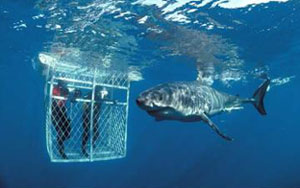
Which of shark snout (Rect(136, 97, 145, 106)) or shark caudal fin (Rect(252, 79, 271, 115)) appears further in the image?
shark caudal fin (Rect(252, 79, 271, 115))

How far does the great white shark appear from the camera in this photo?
21.5 ft

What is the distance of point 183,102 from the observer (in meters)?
7.71

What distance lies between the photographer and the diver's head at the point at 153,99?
6.24 metres

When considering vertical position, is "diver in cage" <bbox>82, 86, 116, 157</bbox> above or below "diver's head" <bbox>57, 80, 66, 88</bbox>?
below

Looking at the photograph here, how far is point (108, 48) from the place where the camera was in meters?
17.2

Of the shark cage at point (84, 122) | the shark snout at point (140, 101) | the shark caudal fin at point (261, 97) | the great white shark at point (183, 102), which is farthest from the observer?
the shark caudal fin at point (261, 97)

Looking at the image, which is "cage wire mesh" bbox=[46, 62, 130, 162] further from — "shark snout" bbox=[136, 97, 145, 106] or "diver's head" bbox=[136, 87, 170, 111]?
"shark snout" bbox=[136, 97, 145, 106]

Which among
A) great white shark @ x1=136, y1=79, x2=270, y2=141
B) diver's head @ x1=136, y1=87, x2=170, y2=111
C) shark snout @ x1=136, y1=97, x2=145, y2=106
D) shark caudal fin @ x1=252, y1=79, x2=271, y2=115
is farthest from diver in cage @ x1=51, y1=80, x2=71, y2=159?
shark caudal fin @ x1=252, y1=79, x2=271, y2=115

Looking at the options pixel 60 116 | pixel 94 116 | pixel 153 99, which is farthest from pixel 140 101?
pixel 94 116

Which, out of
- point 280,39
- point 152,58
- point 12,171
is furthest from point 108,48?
point 12,171

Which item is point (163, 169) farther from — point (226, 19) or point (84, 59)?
point (226, 19)

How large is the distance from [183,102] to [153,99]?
1.51 metres

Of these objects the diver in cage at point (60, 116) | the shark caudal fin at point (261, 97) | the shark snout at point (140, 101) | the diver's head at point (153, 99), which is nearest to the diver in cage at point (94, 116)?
the diver in cage at point (60, 116)

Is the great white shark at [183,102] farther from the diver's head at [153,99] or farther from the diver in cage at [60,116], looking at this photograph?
the diver in cage at [60,116]
